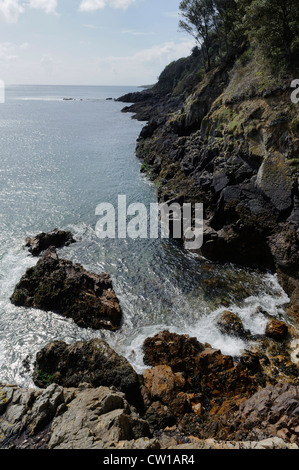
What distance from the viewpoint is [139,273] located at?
2453 centimetres

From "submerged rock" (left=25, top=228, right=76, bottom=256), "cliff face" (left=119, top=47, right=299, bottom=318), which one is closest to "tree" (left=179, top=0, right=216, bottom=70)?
"cliff face" (left=119, top=47, right=299, bottom=318)

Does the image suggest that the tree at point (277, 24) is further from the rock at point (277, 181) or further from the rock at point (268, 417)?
the rock at point (268, 417)

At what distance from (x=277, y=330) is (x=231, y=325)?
2.87 m

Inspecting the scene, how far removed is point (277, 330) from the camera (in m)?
17.7

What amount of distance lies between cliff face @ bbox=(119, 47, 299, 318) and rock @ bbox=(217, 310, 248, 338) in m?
4.43

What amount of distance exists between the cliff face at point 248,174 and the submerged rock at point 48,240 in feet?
43.9

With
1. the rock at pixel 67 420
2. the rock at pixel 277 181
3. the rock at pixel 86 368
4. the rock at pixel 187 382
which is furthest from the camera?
the rock at pixel 277 181

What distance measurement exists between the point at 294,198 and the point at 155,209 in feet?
57.9

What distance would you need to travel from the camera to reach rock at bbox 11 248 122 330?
19.8 m

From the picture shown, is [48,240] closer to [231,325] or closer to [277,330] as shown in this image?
[231,325]

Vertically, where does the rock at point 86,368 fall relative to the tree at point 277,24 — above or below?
below

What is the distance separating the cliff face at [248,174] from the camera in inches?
937

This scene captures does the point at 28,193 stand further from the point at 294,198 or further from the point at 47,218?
the point at 294,198

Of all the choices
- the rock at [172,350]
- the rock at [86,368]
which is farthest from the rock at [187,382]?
the rock at [86,368]
